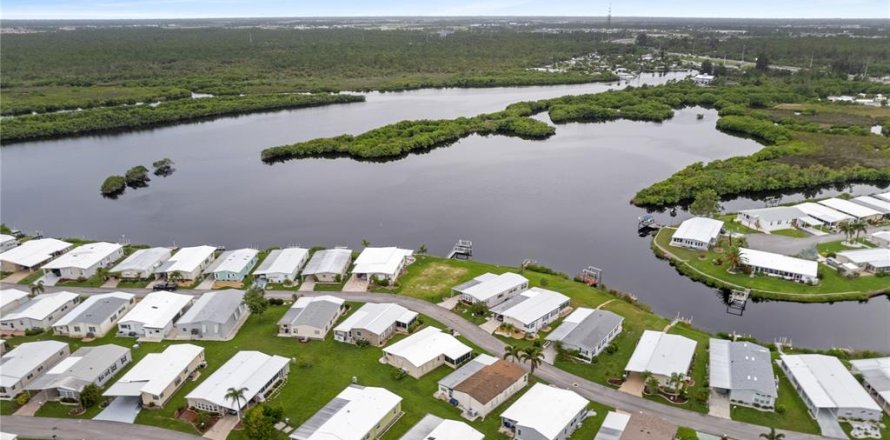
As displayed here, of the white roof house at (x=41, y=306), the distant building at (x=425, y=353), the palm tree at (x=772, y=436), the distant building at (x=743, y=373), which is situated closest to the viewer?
the palm tree at (x=772, y=436)

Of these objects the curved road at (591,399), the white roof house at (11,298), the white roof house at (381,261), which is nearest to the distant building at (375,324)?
the white roof house at (381,261)

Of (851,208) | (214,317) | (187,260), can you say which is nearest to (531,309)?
(214,317)

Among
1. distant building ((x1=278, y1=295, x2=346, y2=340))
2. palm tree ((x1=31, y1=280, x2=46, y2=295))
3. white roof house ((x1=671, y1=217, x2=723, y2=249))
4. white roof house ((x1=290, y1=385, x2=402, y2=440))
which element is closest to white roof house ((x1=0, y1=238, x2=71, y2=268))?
palm tree ((x1=31, y1=280, x2=46, y2=295))

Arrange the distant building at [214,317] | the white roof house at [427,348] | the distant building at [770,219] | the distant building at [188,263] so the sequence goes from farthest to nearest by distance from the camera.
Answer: the distant building at [770,219] → the distant building at [188,263] → the distant building at [214,317] → the white roof house at [427,348]

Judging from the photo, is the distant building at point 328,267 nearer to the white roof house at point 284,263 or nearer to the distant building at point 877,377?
the white roof house at point 284,263

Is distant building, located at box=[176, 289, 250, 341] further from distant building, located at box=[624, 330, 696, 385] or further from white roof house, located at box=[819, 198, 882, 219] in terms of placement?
white roof house, located at box=[819, 198, 882, 219]

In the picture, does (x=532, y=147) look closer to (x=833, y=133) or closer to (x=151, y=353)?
(x=833, y=133)
